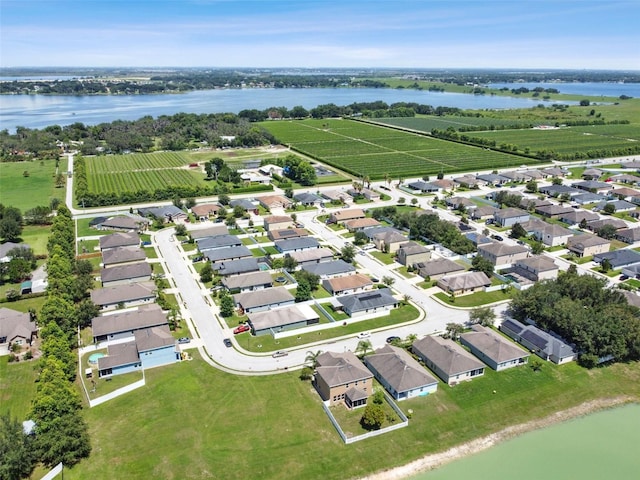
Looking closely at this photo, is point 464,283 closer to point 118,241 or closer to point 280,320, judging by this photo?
point 280,320

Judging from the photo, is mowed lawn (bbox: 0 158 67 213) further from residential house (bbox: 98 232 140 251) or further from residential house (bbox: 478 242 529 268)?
residential house (bbox: 478 242 529 268)

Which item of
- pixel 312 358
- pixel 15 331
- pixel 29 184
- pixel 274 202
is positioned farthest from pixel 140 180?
pixel 312 358

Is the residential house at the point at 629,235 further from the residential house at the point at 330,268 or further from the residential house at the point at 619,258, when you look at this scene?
the residential house at the point at 330,268

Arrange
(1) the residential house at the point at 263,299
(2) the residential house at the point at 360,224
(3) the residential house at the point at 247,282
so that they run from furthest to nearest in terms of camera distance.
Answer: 1. (2) the residential house at the point at 360,224
2. (3) the residential house at the point at 247,282
3. (1) the residential house at the point at 263,299

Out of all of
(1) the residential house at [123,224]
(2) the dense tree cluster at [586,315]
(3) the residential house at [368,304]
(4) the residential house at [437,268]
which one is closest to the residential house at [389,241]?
(4) the residential house at [437,268]

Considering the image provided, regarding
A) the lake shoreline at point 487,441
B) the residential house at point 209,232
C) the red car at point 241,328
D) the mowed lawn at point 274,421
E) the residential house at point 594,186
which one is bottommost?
the lake shoreline at point 487,441
